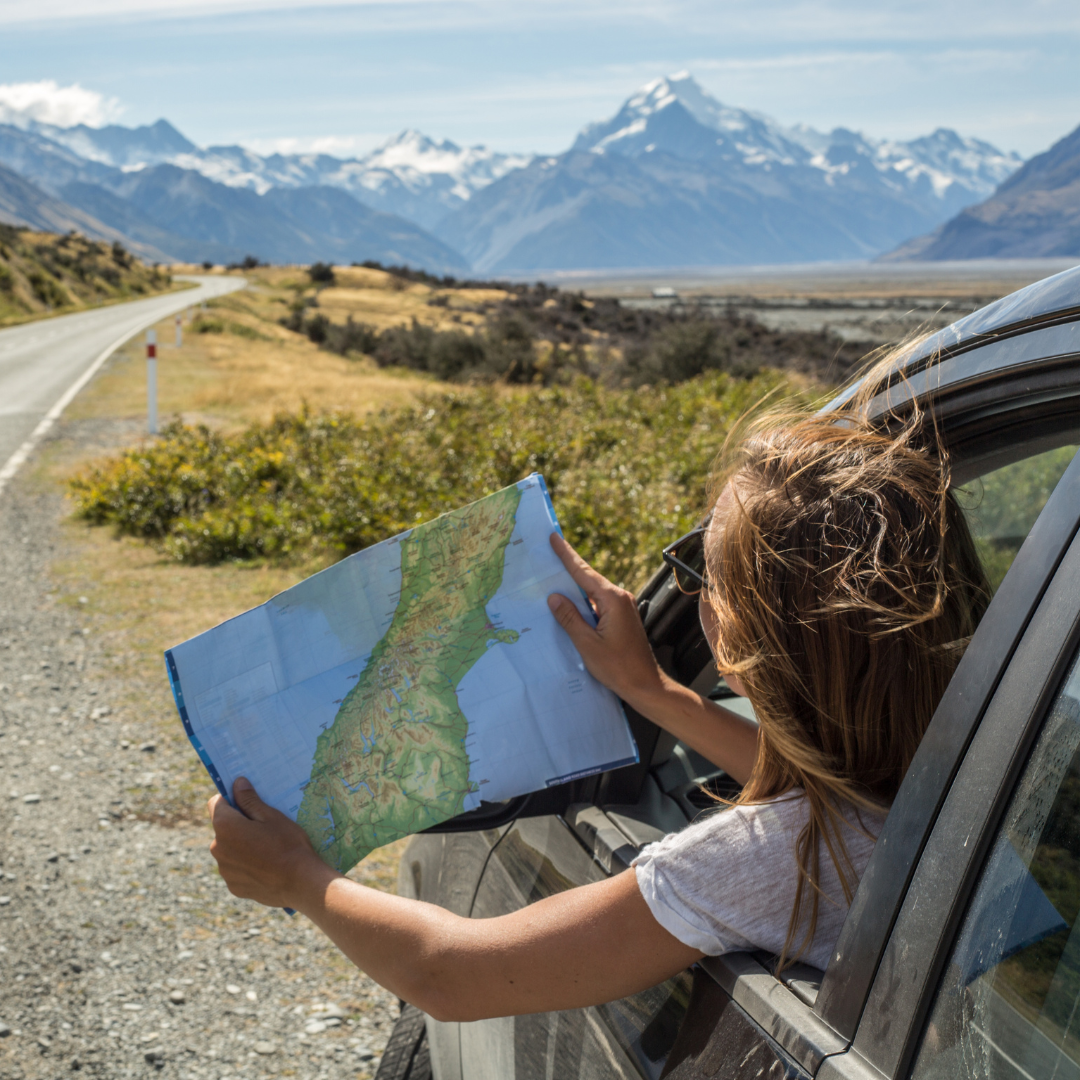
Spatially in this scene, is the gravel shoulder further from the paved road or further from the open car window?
the paved road

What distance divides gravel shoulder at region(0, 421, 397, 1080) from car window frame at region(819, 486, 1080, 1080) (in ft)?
7.68

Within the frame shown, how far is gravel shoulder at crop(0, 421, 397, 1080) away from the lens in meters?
2.82

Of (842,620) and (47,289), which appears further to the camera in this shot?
(47,289)

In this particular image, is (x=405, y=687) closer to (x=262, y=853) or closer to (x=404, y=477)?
(x=262, y=853)

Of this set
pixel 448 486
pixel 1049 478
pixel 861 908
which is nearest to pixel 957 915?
pixel 861 908

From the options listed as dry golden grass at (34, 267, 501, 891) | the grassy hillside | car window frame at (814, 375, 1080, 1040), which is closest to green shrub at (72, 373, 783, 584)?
dry golden grass at (34, 267, 501, 891)

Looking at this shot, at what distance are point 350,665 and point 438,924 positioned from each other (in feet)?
1.26

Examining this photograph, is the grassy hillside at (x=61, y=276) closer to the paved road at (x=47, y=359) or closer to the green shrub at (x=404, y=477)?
the paved road at (x=47, y=359)

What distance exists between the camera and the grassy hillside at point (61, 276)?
46.2 m

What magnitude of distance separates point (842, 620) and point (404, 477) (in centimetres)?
745

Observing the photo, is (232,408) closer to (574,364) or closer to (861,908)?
(574,364)

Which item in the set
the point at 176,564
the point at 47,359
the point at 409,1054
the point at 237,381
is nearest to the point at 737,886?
the point at 409,1054

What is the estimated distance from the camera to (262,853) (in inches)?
51.8

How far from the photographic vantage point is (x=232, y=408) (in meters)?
17.4
